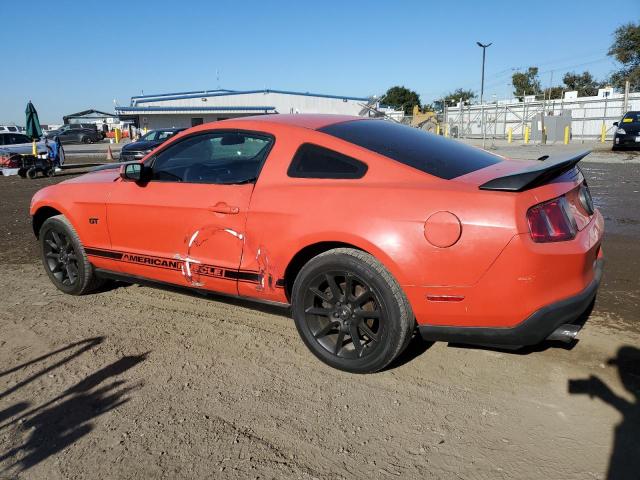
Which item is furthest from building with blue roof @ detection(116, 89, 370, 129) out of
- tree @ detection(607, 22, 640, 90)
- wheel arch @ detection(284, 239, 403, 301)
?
wheel arch @ detection(284, 239, 403, 301)

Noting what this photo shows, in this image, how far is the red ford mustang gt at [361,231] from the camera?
2.70 metres

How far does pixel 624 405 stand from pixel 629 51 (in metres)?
62.1

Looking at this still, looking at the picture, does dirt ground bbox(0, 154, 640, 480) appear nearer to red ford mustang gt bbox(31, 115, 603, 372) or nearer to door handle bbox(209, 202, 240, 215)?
red ford mustang gt bbox(31, 115, 603, 372)

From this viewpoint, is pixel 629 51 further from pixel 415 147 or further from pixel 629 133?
pixel 415 147

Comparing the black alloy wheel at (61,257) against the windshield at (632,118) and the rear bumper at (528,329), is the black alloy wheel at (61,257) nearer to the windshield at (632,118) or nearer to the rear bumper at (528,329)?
the rear bumper at (528,329)

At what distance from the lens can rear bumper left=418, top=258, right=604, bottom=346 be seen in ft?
8.83

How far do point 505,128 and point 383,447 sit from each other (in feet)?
119

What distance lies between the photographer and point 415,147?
3484 millimetres

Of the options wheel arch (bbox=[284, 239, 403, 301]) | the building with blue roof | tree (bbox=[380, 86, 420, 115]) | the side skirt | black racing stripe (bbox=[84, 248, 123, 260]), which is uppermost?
tree (bbox=[380, 86, 420, 115])

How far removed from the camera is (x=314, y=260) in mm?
3184

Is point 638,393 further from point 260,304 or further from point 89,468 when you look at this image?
point 89,468

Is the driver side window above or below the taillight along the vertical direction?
above

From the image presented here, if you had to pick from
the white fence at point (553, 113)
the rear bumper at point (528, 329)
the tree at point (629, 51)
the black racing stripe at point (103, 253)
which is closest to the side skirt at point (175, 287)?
the black racing stripe at point (103, 253)

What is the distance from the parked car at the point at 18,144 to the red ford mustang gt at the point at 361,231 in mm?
15501
